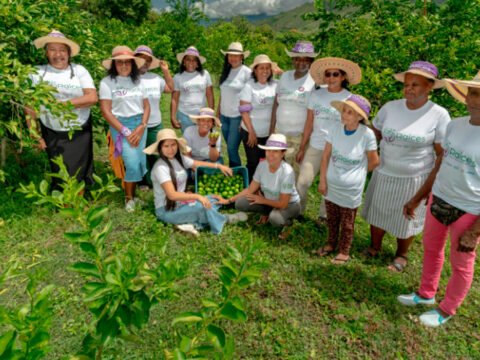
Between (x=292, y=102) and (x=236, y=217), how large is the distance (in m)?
1.90

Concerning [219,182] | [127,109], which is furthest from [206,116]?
[127,109]

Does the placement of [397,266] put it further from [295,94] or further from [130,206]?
[130,206]

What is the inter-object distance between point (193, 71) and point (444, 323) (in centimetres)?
526

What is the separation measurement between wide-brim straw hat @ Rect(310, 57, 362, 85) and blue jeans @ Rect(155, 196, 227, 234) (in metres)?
2.32

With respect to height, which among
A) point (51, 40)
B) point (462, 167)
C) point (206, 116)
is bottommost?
point (206, 116)

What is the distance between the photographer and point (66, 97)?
4.99 meters

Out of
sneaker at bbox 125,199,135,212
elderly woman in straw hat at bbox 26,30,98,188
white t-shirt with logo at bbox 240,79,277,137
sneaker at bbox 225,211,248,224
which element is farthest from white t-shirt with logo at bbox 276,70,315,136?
elderly woman in straw hat at bbox 26,30,98,188

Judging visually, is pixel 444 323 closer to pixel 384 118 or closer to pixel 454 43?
pixel 384 118

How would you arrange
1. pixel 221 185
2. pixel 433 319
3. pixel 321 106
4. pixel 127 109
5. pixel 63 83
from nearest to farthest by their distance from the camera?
pixel 433 319
pixel 321 106
pixel 63 83
pixel 127 109
pixel 221 185

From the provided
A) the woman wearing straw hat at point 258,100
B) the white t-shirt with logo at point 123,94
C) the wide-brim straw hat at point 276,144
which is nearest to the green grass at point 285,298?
the wide-brim straw hat at point 276,144

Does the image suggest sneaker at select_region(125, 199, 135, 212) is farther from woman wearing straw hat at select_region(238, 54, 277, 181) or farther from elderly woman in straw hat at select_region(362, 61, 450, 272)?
elderly woman in straw hat at select_region(362, 61, 450, 272)

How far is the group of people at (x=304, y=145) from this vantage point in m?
3.32

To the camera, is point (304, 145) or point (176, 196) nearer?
point (176, 196)

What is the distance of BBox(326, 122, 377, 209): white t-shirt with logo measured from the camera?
397cm
